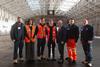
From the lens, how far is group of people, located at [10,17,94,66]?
1109 centimetres

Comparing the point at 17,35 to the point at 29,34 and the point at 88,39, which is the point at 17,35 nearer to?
the point at 29,34

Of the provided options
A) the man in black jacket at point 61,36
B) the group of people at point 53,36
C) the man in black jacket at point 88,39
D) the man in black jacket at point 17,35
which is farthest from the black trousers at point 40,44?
the man in black jacket at point 88,39

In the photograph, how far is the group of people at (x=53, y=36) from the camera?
11094 millimetres

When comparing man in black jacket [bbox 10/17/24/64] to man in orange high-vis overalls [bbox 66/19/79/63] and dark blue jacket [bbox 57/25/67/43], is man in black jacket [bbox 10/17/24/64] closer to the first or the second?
dark blue jacket [bbox 57/25/67/43]

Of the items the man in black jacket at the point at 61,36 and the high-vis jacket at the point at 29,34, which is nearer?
the man in black jacket at the point at 61,36

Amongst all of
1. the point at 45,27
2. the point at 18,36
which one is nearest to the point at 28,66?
the point at 18,36

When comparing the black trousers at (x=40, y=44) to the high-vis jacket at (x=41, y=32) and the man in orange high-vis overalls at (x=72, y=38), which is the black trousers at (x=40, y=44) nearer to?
the high-vis jacket at (x=41, y=32)

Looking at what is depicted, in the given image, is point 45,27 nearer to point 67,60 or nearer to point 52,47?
point 52,47

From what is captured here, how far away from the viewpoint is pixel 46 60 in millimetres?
12062

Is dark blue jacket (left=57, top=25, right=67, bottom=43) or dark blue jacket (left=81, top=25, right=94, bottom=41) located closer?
dark blue jacket (left=81, top=25, right=94, bottom=41)

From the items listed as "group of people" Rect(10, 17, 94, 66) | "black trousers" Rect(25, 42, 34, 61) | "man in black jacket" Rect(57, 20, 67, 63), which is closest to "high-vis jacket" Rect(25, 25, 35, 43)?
"group of people" Rect(10, 17, 94, 66)

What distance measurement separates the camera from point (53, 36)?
1192cm

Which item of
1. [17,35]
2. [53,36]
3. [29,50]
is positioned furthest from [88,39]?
[17,35]

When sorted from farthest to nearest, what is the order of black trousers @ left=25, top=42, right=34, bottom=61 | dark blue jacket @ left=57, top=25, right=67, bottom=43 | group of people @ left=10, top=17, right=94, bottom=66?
black trousers @ left=25, top=42, right=34, bottom=61 < dark blue jacket @ left=57, top=25, right=67, bottom=43 < group of people @ left=10, top=17, right=94, bottom=66
